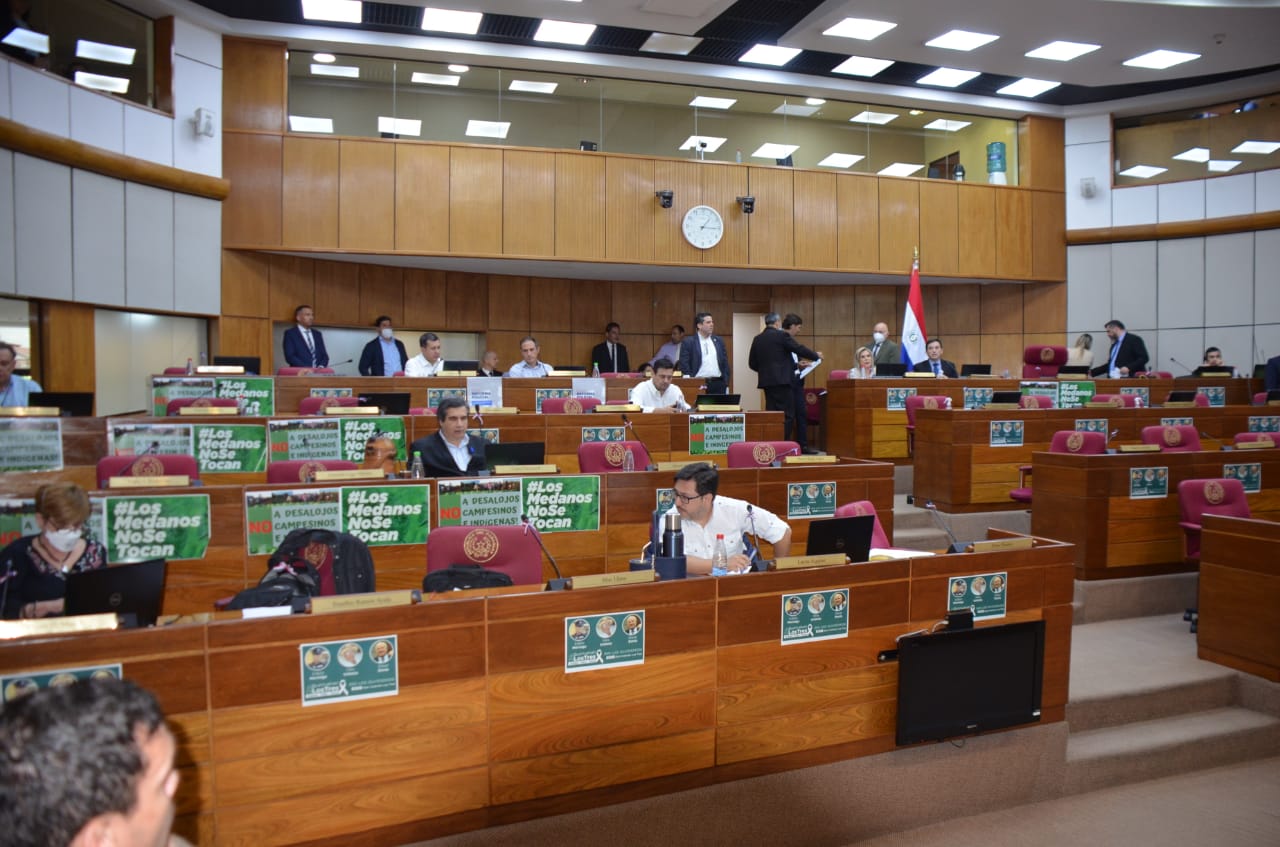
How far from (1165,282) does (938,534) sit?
8.55 meters

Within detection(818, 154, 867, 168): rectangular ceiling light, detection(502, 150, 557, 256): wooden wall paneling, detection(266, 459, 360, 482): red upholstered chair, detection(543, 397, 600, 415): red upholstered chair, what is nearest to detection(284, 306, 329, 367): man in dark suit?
detection(502, 150, 557, 256): wooden wall paneling

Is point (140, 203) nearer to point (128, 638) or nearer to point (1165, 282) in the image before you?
point (128, 638)

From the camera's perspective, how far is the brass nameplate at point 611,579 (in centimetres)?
291

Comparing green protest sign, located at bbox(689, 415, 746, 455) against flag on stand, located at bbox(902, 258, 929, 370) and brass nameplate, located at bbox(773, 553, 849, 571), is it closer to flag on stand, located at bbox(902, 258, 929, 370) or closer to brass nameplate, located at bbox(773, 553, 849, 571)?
brass nameplate, located at bbox(773, 553, 849, 571)

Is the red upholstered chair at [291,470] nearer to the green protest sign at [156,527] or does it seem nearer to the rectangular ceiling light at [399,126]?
the green protest sign at [156,527]

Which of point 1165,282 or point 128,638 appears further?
point 1165,282

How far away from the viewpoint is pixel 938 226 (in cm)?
1290

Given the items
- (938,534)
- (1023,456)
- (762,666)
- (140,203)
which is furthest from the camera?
(140,203)

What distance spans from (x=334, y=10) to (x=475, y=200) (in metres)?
2.57

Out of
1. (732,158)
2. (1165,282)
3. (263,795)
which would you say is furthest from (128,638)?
(1165,282)

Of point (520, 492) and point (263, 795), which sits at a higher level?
point (520, 492)

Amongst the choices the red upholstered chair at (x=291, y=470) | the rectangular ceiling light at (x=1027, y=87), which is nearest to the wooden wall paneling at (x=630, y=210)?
the rectangular ceiling light at (x=1027, y=87)

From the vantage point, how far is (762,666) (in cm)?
316

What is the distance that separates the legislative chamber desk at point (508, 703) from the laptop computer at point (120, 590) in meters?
0.60
